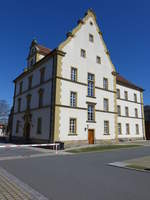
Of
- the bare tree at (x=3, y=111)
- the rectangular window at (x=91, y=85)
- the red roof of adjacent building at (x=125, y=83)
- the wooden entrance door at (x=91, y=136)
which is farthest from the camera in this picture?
the bare tree at (x=3, y=111)

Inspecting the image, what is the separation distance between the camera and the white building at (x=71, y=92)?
2117 cm

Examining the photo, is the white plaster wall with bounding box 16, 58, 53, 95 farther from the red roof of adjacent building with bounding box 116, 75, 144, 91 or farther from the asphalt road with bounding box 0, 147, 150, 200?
the asphalt road with bounding box 0, 147, 150, 200

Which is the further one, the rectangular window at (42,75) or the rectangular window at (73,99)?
the rectangular window at (42,75)

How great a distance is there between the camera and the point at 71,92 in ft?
73.6

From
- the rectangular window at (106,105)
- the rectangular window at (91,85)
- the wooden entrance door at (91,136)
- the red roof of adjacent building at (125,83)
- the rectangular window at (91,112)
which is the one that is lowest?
the wooden entrance door at (91,136)

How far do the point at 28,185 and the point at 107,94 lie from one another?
2295cm

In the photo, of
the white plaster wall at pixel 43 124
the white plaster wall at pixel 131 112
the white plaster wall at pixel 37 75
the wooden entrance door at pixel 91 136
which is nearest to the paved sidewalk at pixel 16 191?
the white plaster wall at pixel 43 124

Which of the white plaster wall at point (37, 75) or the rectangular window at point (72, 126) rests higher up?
the white plaster wall at point (37, 75)

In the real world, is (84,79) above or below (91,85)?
above

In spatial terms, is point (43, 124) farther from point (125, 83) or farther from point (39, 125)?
point (125, 83)

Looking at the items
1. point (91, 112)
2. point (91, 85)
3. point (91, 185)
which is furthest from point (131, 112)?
point (91, 185)

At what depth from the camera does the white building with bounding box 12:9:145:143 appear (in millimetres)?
21172

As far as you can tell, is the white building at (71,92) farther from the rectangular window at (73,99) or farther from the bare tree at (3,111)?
the bare tree at (3,111)

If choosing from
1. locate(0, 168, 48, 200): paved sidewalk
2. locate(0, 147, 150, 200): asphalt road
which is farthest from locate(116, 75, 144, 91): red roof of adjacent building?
locate(0, 168, 48, 200): paved sidewalk
